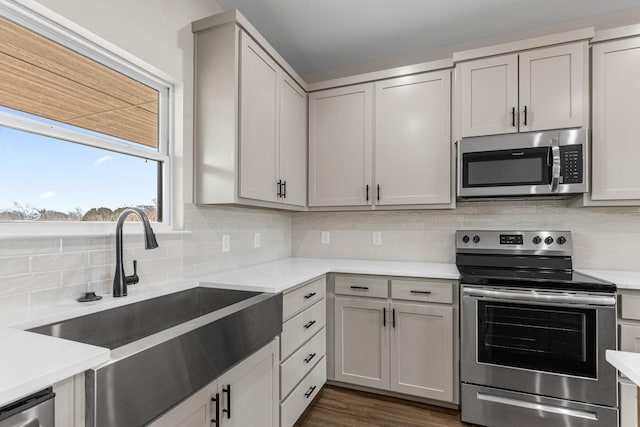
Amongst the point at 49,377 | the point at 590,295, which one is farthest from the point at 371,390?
the point at 49,377

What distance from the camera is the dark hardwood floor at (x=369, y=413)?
6.68ft

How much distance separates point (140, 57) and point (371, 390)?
2593mm

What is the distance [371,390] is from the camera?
7.79ft

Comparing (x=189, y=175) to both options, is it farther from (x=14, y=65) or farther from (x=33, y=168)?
(x=14, y=65)

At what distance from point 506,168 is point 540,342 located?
1.15m

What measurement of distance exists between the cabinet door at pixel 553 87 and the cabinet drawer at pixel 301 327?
1.92 metres

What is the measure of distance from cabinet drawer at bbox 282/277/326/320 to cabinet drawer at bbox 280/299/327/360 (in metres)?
0.04

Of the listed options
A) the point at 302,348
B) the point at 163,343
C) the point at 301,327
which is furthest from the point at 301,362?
the point at 163,343

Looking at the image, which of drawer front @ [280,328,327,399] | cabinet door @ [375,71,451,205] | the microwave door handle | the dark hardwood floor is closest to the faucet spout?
drawer front @ [280,328,327,399]

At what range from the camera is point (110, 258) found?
150 centimetres

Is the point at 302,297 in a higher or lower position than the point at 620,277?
lower

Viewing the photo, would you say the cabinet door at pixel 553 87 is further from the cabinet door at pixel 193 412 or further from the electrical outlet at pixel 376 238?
the cabinet door at pixel 193 412

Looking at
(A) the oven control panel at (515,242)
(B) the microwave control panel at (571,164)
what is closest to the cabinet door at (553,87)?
(B) the microwave control panel at (571,164)

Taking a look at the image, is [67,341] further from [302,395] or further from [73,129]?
[302,395]
